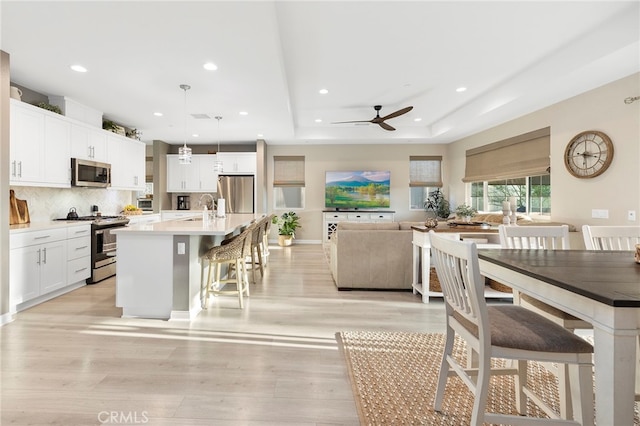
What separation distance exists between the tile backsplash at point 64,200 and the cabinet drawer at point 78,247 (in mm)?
752

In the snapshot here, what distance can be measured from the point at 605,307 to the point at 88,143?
5.97m

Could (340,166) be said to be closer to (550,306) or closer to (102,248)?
(102,248)

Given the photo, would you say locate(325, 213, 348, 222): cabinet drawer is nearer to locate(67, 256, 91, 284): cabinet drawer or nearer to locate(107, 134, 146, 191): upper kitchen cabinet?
locate(107, 134, 146, 191): upper kitchen cabinet

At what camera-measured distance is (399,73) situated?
170 inches

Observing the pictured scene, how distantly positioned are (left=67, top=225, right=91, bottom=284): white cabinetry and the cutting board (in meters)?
0.55

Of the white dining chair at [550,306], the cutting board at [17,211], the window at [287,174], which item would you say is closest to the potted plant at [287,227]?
the window at [287,174]

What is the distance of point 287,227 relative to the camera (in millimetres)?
8055

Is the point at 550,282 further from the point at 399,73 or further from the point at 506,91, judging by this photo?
the point at 506,91

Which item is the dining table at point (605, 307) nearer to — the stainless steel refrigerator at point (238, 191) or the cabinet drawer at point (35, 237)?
the cabinet drawer at point (35, 237)

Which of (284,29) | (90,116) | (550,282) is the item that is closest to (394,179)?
(284,29)

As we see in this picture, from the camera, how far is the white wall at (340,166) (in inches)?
333

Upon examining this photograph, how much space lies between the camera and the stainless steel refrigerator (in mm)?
7809

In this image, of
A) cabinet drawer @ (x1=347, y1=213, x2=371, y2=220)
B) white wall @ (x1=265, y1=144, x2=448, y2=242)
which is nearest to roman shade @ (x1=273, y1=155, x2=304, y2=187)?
white wall @ (x1=265, y1=144, x2=448, y2=242)

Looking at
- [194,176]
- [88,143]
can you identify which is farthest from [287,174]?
[88,143]
